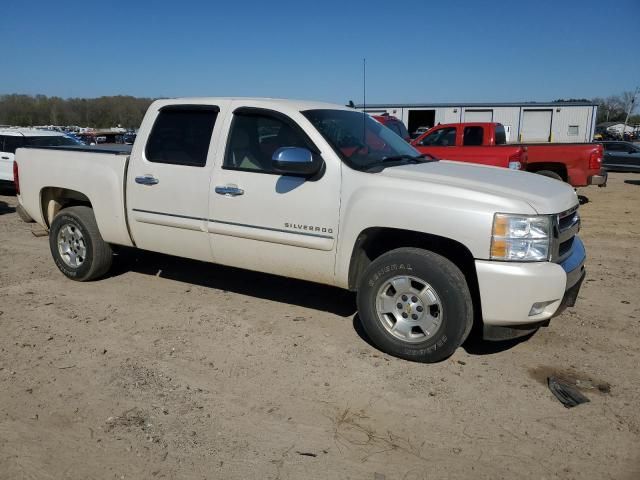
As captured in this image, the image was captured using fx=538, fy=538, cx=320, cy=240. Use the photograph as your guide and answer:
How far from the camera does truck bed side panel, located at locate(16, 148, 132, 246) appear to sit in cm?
513

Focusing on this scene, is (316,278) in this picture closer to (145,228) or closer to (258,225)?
(258,225)

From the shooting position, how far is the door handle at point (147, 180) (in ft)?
15.9

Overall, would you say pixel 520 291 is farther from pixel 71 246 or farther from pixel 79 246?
pixel 71 246

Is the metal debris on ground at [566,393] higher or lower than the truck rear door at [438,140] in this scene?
lower

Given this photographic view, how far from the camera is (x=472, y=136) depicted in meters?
11.7

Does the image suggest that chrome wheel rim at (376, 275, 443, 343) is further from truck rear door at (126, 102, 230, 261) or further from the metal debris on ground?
truck rear door at (126, 102, 230, 261)

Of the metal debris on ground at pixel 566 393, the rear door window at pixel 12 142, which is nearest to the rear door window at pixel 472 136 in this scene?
the metal debris on ground at pixel 566 393

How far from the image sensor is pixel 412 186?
3799 millimetres

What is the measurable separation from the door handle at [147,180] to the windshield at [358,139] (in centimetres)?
152

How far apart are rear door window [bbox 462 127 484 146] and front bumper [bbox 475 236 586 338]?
27.8ft

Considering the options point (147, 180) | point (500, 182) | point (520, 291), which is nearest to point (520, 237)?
point (520, 291)

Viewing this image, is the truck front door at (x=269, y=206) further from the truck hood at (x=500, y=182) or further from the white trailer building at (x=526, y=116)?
the white trailer building at (x=526, y=116)

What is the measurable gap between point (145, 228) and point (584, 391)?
12.6 feet

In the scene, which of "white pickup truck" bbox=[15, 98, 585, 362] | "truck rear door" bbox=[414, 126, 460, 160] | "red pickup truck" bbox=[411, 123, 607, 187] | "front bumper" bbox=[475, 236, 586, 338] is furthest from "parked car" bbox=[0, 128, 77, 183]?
"front bumper" bbox=[475, 236, 586, 338]
